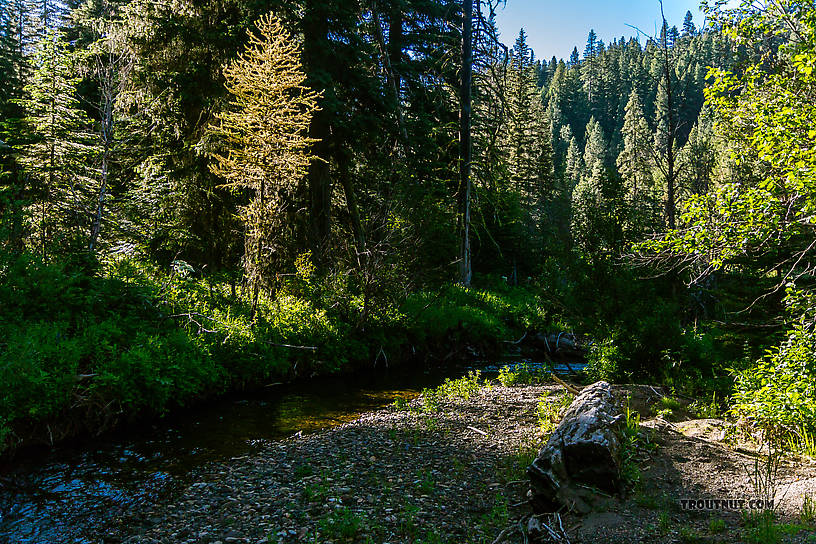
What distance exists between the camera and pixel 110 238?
1531 centimetres

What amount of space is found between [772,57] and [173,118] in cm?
1653

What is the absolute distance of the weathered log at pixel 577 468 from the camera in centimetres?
481

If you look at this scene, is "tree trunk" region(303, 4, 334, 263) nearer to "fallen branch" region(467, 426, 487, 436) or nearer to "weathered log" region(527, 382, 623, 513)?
"fallen branch" region(467, 426, 487, 436)

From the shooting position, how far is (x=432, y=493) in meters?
5.47

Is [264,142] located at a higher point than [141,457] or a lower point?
higher

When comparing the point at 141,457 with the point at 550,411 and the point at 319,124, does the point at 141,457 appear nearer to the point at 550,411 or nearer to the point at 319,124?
the point at 550,411

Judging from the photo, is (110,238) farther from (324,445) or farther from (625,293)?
(625,293)

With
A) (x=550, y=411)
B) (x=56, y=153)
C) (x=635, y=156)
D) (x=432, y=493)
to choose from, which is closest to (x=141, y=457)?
(x=432, y=493)

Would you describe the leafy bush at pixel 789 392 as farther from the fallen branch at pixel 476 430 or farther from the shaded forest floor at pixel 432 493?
the fallen branch at pixel 476 430

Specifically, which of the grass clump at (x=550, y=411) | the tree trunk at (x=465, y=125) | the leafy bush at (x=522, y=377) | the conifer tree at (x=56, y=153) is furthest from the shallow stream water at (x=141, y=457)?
the tree trunk at (x=465, y=125)

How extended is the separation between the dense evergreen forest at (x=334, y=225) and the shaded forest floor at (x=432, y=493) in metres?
1.45

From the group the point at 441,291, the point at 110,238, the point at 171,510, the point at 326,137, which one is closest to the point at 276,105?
the point at 326,137

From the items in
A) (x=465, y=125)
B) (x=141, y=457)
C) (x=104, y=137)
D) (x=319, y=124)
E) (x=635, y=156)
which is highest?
(x=635, y=156)

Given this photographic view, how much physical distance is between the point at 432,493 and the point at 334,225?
45.2ft
